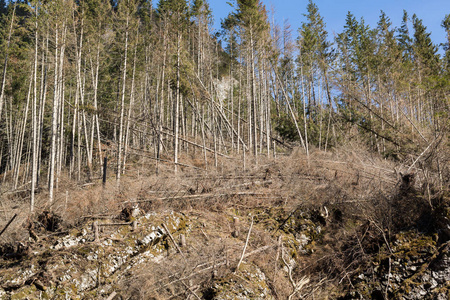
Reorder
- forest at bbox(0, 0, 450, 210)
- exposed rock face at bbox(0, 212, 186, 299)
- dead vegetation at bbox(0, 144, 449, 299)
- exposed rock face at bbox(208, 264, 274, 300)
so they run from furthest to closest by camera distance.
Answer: forest at bbox(0, 0, 450, 210)
dead vegetation at bbox(0, 144, 449, 299)
exposed rock face at bbox(208, 264, 274, 300)
exposed rock face at bbox(0, 212, 186, 299)

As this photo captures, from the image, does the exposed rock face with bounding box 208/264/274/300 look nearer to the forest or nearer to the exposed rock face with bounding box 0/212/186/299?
the exposed rock face with bounding box 0/212/186/299

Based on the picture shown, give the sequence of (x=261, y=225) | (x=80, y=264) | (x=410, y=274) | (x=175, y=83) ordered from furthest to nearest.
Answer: (x=175, y=83) < (x=261, y=225) < (x=80, y=264) < (x=410, y=274)

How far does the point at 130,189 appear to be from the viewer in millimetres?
8586

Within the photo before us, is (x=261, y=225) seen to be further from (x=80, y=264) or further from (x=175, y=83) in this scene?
(x=175, y=83)

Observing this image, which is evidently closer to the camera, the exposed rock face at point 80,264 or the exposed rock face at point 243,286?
the exposed rock face at point 80,264

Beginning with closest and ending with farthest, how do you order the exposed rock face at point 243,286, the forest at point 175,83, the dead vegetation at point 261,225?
the exposed rock face at point 243,286, the dead vegetation at point 261,225, the forest at point 175,83

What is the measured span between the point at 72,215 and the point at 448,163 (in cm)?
807

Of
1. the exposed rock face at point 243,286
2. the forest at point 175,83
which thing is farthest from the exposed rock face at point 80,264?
the forest at point 175,83

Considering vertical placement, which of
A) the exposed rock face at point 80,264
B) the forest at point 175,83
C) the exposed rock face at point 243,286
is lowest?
the exposed rock face at point 243,286

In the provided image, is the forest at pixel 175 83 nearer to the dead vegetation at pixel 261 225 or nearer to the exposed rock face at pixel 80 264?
the dead vegetation at pixel 261 225

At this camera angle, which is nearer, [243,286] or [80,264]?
[243,286]

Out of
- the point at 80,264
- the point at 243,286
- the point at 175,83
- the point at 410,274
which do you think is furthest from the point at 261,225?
the point at 175,83

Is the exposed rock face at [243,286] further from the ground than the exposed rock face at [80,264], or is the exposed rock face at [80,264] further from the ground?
the exposed rock face at [80,264]

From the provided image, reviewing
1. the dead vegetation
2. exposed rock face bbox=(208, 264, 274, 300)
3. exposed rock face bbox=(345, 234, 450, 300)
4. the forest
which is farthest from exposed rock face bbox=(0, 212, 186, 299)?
the forest
